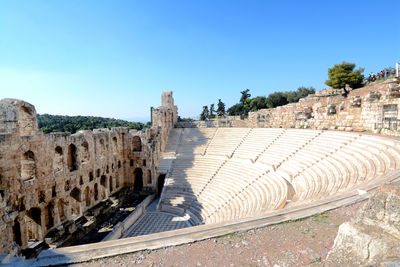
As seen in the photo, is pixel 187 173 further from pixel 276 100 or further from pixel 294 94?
pixel 294 94

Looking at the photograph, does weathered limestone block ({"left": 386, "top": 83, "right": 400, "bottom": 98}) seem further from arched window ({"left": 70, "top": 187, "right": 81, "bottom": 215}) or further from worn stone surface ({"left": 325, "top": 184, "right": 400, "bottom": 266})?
arched window ({"left": 70, "top": 187, "right": 81, "bottom": 215})

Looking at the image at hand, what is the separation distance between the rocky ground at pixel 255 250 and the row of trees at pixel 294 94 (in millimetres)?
18510

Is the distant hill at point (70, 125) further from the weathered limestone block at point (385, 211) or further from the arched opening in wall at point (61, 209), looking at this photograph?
the weathered limestone block at point (385, 211)

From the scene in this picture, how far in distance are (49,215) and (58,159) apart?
329cm

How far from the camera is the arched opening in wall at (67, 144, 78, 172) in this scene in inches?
558

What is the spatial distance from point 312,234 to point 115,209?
1517 cm

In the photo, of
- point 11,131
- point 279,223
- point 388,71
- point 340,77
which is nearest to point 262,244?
point 279,223

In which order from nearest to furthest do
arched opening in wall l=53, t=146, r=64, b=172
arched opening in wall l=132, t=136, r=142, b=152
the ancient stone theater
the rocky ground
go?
the rocky ground, the ancient stone theater, arched opening in wall l=53, t=146, r=64, b=172, arched opening in wall l=132, t=136, r=142, b=152

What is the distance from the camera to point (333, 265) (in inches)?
103

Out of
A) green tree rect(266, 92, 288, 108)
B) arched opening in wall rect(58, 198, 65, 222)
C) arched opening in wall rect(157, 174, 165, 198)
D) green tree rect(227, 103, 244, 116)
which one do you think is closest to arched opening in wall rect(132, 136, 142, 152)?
arched opening in wall rect(157, 174, 165, 198)

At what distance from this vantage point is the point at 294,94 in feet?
126

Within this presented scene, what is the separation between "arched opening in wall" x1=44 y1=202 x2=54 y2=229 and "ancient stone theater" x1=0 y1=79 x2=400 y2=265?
6 cm

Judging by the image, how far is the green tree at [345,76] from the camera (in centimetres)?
1923

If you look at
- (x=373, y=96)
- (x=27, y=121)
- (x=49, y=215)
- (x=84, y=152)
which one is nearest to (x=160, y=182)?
(x=84, y=152)
